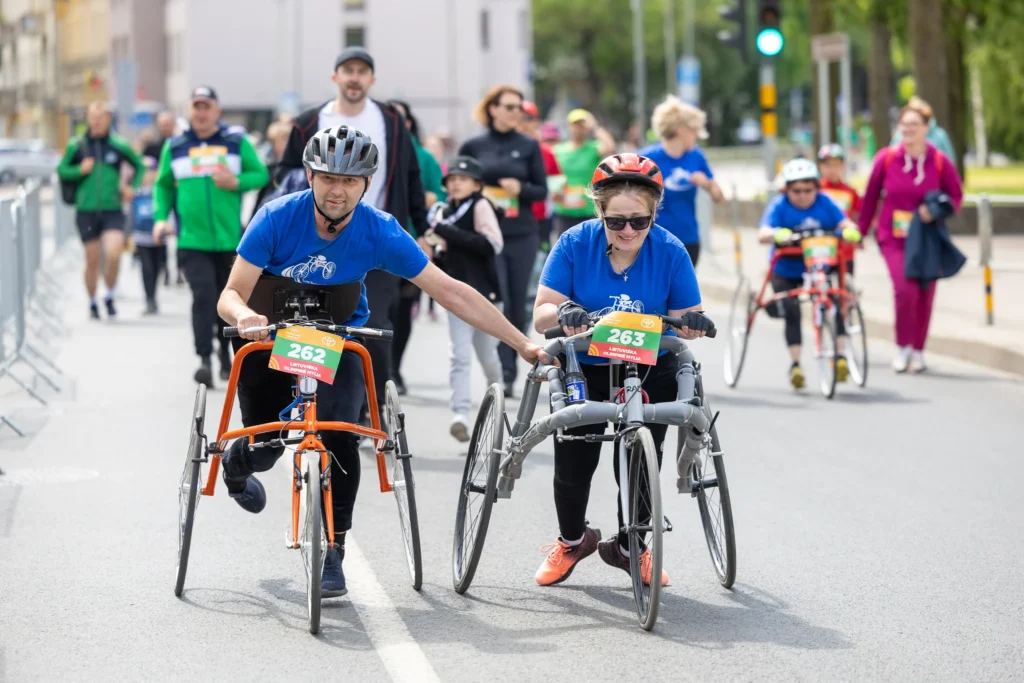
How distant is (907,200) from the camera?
44.4 ft

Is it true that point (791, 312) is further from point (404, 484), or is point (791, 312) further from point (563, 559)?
point (404, 484)

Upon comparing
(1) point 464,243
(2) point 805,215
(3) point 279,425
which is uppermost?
(2) point 805,215

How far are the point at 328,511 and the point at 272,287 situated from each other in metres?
0.85

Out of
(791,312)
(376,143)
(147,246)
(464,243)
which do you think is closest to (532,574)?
(376,143)

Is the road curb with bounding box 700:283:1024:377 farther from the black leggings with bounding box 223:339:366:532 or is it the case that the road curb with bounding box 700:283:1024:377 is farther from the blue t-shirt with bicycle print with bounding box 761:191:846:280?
the black leggings with bounding box 223:339:366:532

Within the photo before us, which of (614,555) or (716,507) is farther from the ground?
(716,507)

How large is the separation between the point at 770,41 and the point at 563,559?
1405 cm

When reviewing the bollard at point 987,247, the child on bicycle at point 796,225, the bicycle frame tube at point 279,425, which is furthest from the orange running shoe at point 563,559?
the bollard at point 987,247

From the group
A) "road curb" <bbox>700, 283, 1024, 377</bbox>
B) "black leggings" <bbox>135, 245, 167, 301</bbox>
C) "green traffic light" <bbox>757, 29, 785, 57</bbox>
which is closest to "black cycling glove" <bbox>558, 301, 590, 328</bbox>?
"road curb" <bbox>700, 283, 1024, 377</bbox>

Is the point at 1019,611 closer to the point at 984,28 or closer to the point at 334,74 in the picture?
the point at 334,74

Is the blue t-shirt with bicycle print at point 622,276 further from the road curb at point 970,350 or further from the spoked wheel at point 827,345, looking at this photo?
the road curb at point 970,350

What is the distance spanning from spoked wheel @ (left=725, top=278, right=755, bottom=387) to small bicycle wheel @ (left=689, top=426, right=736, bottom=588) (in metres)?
6.21

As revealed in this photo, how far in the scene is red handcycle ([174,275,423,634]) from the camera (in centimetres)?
612

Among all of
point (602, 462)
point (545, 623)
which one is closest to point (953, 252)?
point (602, 462)
